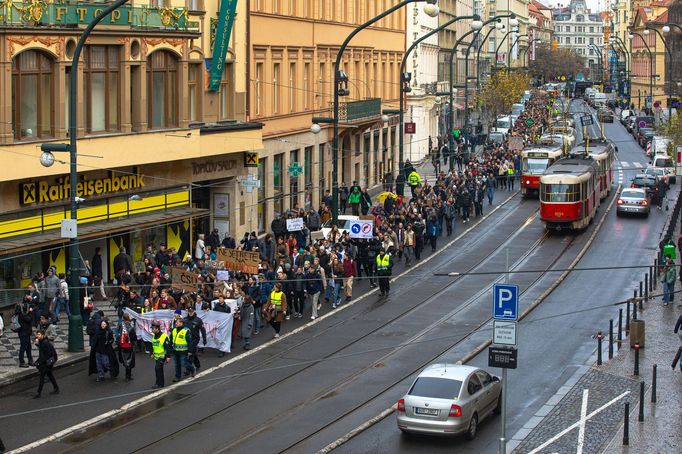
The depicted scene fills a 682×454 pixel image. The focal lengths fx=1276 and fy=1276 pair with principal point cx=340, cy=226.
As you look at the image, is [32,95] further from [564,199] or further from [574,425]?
[564,199]

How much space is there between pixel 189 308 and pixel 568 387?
834cm

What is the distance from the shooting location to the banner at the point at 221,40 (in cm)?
4162

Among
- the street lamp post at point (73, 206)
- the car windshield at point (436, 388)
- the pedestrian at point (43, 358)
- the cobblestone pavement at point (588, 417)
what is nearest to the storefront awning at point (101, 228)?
the street lamp post at point (73, 206)

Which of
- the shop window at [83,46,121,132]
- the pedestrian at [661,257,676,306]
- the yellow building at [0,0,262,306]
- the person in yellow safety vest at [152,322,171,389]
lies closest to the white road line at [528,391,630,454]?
the person in yellow safety vest at [152,322,171,389]

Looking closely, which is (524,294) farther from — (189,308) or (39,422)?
(39,422)

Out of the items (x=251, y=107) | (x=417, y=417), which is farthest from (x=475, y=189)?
(x=417, y=417)

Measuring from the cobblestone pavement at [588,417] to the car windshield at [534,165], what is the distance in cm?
3608

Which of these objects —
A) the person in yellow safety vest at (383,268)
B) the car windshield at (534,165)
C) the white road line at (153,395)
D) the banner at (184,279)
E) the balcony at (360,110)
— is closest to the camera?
the white road line at (153,395)

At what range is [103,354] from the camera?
1045 inches

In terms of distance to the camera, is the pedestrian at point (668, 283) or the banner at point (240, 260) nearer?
the banner at point (240, 260)

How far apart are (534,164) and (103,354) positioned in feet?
134

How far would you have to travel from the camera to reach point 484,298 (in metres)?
37.4

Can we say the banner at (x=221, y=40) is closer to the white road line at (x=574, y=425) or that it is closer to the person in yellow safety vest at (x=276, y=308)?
the person in yellow safety vest at (x=276, y=308)

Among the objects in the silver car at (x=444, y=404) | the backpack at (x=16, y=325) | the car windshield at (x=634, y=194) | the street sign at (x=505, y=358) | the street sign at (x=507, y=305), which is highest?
the street sign at (x=507, y=305)
